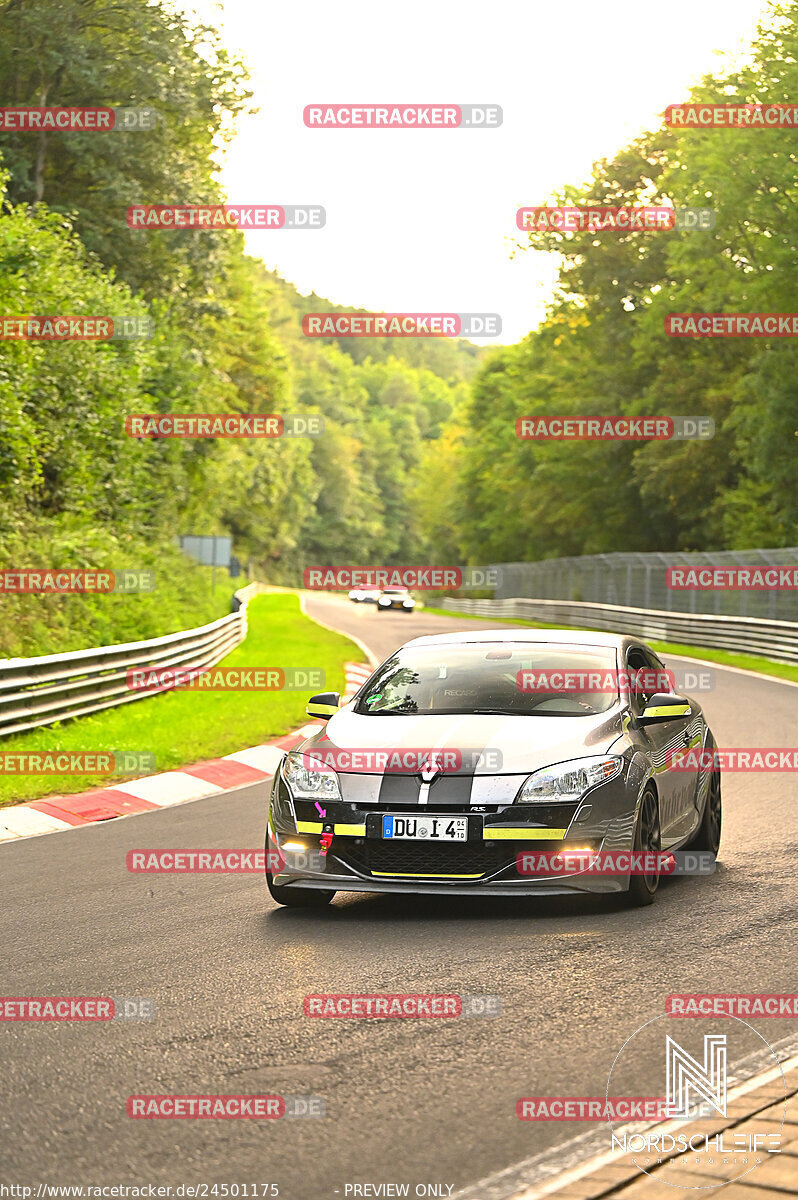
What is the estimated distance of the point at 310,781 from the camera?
775cm

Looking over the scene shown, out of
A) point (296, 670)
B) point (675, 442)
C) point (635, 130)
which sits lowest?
point (296, 670)

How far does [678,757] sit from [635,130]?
193 ft

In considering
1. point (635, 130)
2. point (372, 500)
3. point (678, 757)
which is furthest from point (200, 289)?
point (372, 500)

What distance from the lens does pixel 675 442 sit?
55.5 metres

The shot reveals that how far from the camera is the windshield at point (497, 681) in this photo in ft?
27.8

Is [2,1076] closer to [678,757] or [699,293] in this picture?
[678,757]

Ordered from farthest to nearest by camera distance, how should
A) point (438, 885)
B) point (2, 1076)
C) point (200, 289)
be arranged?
1. point (200, 289)
2. point (438, 885)
3. point (2, 1076)

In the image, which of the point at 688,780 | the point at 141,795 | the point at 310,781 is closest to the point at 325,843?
the point at 310,781

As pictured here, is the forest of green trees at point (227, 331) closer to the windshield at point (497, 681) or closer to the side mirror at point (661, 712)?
the windshield at point (497, 681)

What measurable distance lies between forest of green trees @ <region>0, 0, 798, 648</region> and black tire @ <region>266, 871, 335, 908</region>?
49.9 ft

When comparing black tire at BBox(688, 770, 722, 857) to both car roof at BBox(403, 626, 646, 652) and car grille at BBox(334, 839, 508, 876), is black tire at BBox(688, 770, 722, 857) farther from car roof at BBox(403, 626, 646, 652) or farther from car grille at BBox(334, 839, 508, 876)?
car grille at BBox(334, 839, 508, 876)

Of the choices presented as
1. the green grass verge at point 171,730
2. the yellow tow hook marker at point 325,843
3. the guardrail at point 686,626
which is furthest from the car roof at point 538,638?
the guardrail at point 686,626

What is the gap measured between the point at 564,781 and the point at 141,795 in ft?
22.0

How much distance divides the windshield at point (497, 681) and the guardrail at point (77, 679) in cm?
688
